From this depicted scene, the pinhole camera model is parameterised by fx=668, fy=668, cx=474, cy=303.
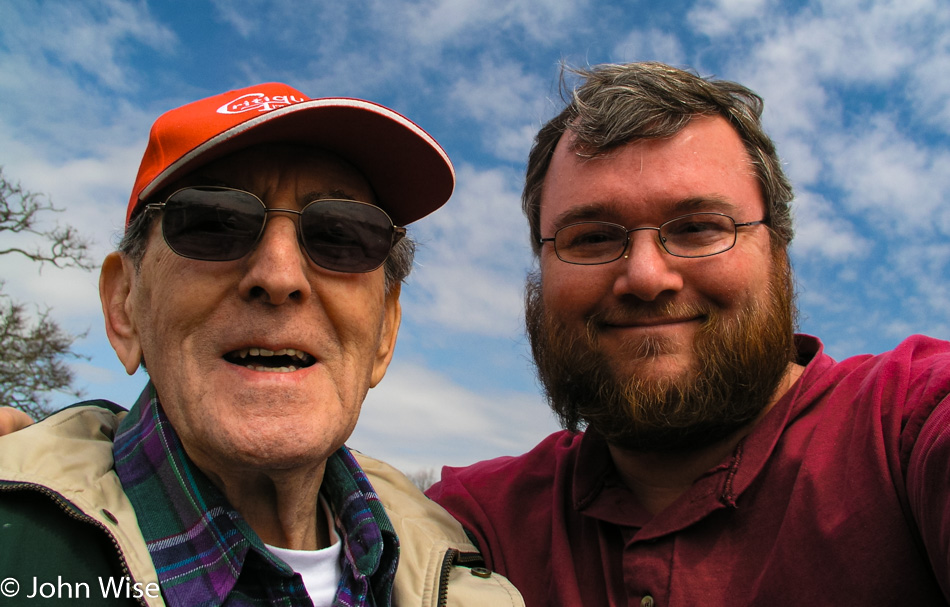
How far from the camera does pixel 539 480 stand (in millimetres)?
2785

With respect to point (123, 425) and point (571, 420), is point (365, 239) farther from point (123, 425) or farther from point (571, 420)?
point (571, 420)

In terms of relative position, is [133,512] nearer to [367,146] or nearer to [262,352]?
[262,352]

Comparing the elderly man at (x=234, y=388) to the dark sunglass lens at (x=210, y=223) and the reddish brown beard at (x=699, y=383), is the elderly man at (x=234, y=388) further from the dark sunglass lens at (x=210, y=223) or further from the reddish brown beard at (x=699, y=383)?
the reddish brown beard at (x=699, y=383)

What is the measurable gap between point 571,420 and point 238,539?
149 centimetres

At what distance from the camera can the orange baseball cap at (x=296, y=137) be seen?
1758mm

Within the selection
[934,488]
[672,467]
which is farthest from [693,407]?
[934,488]

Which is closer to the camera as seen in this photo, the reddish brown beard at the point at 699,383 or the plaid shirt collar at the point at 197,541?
the plaid shirt collar at the point at 197,541

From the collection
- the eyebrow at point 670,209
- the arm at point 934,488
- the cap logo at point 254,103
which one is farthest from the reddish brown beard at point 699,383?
the cap logo at point 254,103

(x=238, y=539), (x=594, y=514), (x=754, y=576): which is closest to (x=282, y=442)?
(x=238, y=539)

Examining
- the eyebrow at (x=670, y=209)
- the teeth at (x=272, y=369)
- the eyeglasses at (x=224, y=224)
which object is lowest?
the teeth at (x=272, y=369)

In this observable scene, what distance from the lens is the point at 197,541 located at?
65.8 inches

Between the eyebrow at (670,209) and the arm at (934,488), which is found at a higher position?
the eyebrow at (670,209)

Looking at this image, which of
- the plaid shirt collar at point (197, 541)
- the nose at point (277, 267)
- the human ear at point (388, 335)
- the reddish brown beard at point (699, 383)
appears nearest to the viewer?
the plaid shirt collar at point (197, 541)

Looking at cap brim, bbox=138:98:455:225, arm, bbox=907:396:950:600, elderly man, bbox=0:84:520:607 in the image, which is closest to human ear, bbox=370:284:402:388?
elderly man, bbox=0:84:520:607
